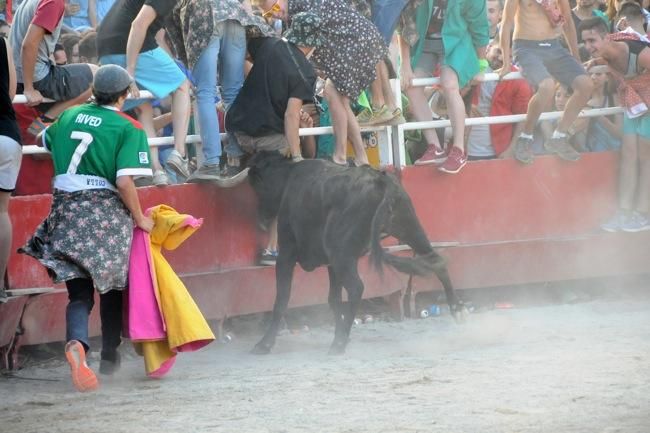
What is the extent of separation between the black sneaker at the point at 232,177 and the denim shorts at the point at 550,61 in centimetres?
284

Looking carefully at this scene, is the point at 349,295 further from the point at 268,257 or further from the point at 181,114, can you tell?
the point at 181,114

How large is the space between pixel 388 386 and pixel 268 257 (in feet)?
8.97

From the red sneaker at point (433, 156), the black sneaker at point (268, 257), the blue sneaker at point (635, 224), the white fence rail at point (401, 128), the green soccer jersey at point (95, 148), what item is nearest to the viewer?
the green soccer jersey at point (95, 148)

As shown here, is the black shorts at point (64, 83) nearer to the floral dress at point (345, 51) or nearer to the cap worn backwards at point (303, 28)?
the cap worn backwards at point (303, 28)

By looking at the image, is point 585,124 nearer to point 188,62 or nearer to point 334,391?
point 188,62

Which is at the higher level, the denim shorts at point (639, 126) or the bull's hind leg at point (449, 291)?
the denim shorts at point (639, 126)

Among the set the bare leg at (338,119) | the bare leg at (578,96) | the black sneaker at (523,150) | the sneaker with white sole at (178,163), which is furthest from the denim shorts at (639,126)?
the sneaker with white sole at (178,163)

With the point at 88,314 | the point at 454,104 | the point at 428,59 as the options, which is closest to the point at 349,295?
the point at 88,314

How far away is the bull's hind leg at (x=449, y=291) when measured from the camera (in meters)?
9.30

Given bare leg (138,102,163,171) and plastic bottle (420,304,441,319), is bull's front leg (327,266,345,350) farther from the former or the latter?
bare leg (138,102,163,171)

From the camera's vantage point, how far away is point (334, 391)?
24.1ft

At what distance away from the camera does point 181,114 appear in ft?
30.7

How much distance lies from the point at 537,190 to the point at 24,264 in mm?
4544

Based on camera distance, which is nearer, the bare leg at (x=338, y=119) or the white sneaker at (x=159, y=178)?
the white sneaker at (x=159, y=178)
